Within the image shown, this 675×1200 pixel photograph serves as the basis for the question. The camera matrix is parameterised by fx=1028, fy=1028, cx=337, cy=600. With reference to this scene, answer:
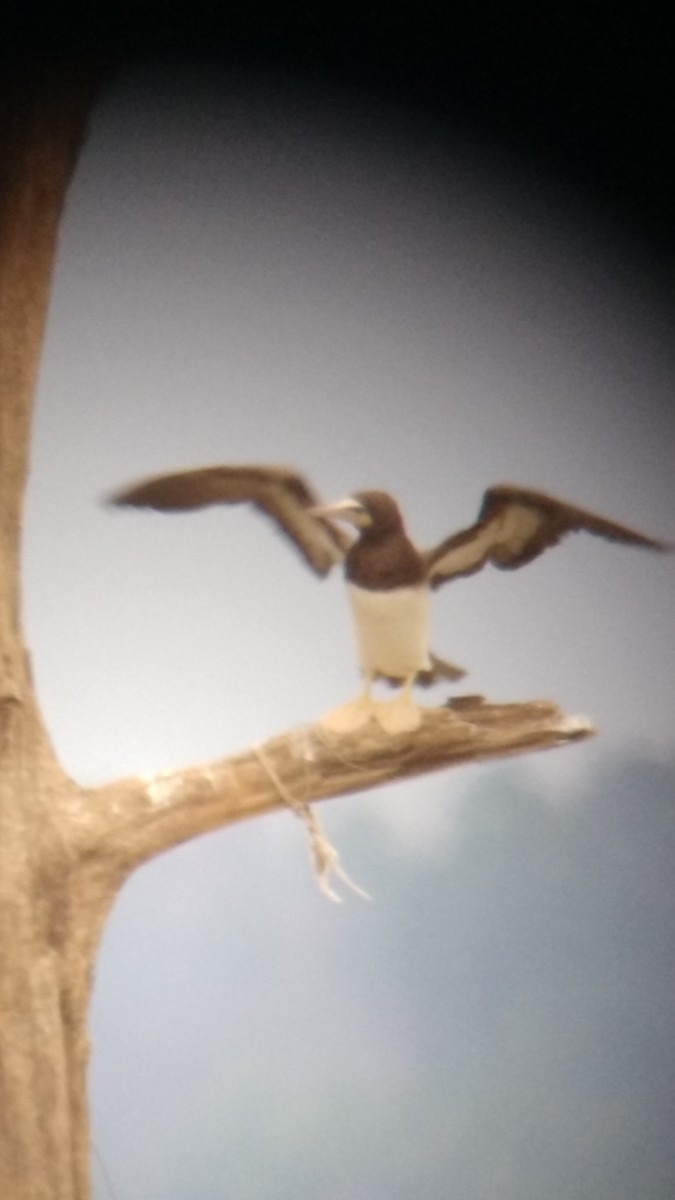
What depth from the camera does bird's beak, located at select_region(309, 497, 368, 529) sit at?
1041 mm

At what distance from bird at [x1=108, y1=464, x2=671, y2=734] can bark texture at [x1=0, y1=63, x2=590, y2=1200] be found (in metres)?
0.06

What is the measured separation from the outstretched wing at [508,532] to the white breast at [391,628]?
4 centimetres

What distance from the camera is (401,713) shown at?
41.8 inches

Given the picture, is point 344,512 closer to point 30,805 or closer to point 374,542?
point 374,542

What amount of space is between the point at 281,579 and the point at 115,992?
439 mm

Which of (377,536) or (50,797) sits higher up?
(377,536)

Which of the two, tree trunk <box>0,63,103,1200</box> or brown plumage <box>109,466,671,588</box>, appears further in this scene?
brown plumage <box>109,466,671,588</box>

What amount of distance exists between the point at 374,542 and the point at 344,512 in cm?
4

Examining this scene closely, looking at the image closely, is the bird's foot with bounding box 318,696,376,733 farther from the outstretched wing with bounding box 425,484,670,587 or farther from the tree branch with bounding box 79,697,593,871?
the outstretched wing with bounding box 425,484,670,587

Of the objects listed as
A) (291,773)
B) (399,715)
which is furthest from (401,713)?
(291,773)

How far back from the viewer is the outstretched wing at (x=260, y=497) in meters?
1.05

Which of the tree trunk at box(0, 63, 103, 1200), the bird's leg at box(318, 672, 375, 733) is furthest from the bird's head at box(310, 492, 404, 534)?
the tree trunk at box(0, 63, 103, 1200)

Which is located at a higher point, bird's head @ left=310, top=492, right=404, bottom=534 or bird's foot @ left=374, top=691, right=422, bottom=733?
bird's head @ left=310, top=492, right=404, bottom=534

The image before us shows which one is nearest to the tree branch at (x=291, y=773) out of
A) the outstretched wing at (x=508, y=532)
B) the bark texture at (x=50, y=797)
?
the bark texture at (x=50, y=797)
